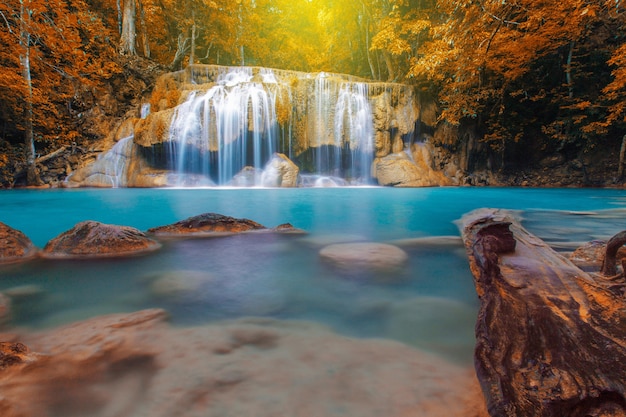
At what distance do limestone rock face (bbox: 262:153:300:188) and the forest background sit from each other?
6.23 m

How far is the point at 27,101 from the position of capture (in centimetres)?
1162

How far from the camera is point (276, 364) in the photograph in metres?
1.21

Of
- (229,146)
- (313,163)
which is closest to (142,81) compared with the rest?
(229,146)

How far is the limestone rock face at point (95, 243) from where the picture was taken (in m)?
2.79

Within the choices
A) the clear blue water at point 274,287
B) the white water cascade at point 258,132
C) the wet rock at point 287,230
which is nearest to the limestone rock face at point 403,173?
the white water cascade at point 258,132

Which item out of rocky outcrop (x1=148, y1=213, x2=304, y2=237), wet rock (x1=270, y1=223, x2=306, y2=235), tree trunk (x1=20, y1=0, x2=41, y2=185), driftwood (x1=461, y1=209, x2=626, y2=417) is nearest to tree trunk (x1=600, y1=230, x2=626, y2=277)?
driftwood (x1=461, y1=209, x2=626, y2=417)

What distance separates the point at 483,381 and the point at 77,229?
3.38 meters

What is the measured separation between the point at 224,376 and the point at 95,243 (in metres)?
2.39

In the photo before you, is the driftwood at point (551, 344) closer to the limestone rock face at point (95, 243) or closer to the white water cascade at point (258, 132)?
the limestone rock face at point (95, 243)

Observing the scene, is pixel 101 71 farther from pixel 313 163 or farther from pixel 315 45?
pixel 315 45

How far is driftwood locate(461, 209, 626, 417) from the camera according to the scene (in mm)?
788

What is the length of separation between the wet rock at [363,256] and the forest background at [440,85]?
7404 mm

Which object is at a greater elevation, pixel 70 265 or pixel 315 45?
pixel 315 45

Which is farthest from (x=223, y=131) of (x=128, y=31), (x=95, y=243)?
(x=95, y=243)
